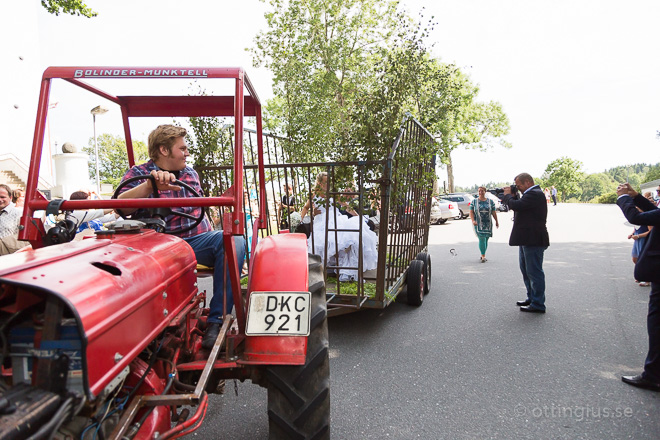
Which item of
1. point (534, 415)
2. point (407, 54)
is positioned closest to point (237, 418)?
point (534, 415)

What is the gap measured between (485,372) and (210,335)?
2.63 metres

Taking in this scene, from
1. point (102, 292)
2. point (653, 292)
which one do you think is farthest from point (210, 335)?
point (653, 292)

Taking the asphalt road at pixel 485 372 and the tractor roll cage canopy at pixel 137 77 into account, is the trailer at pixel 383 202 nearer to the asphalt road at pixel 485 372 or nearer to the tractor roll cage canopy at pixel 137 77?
the asphalt road at pixel 485 372

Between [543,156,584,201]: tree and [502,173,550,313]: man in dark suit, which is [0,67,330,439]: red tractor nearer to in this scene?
[502,173,550,313]: man in dark suit

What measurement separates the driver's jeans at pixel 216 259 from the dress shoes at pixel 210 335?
0.10 feet

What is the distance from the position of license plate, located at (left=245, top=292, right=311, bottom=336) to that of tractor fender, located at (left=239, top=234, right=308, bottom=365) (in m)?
0.04

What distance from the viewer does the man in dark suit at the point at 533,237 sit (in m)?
5.68

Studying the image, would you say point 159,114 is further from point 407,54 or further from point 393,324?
point 393,324

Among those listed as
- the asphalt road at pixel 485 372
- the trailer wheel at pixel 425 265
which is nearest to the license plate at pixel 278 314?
the asphalt road at pixel 485 372

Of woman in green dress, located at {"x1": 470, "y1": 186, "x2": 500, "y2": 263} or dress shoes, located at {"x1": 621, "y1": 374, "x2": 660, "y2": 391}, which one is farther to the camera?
woman in green dress, located at {"x1": 470, "y1": 186, "x2": 500, "y2": 263}

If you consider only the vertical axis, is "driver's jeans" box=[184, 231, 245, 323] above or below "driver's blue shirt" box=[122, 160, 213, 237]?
below

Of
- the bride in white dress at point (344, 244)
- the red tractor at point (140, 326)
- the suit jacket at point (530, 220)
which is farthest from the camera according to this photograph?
the suit jacket at point (530, 220)

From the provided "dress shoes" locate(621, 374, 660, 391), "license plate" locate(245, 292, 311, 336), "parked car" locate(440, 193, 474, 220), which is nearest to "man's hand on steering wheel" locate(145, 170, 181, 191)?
"license plate" locate(245, 292, 311, 336)

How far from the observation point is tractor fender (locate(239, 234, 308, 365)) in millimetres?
2295
